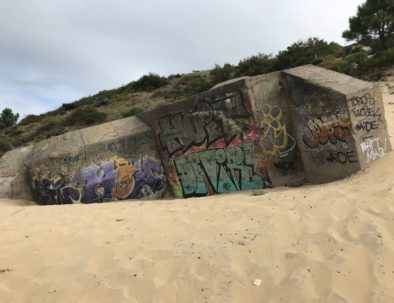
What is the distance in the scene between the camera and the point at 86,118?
21500 millimetres

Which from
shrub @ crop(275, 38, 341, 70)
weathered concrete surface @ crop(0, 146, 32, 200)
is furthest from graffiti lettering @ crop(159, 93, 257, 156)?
shrub @ crop(275, 38, 341, 70)

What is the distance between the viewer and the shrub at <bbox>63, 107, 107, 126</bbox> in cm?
2111

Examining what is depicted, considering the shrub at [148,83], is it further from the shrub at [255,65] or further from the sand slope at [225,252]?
the sand slope at [225,252]

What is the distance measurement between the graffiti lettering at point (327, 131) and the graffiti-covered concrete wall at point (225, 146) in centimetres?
1

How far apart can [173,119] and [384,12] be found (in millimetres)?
17937

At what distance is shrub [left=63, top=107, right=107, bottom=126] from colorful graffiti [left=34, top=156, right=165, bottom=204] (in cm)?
1371

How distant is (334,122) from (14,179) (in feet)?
20.1

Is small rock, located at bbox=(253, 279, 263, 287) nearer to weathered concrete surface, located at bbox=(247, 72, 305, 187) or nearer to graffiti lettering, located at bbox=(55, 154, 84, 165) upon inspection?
weathered concrete surface, located at bbox=(247, 72, 305, 187)

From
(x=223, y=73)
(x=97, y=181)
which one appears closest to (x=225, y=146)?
(x=97, y=181)

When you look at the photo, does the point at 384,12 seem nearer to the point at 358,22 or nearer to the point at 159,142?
the point at 358,22

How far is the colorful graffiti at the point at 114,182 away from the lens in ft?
24.5

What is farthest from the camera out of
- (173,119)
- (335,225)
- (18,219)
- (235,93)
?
(173,119)

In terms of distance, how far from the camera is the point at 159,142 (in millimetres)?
7500

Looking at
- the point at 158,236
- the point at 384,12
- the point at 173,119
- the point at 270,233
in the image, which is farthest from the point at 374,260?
the point at 384,12
